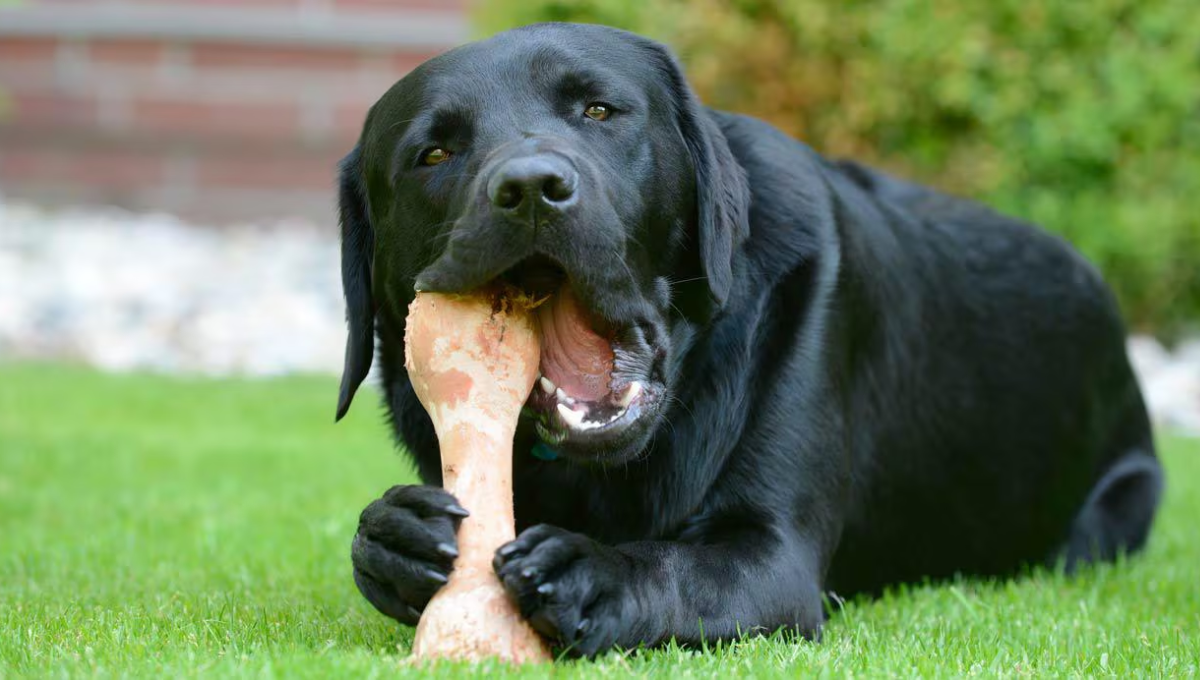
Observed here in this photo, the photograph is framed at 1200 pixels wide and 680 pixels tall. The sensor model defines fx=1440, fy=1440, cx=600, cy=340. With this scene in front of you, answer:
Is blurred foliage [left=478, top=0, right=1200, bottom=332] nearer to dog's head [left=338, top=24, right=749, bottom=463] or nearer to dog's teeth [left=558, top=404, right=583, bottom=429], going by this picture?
dog's head [left=338, top=24, right=749, bottom=463]

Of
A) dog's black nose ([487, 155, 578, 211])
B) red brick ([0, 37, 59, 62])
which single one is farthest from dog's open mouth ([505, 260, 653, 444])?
red brick ([0, 37, 59, 62])

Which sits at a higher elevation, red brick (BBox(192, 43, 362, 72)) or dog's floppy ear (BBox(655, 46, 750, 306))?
dog's floppy ear (BBox(655, 46, 750, 306))

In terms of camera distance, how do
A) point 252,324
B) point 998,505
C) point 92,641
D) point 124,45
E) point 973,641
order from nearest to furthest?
point 92,641 → point 973,641 → point 998,505 → point 252,324 → point 124,45

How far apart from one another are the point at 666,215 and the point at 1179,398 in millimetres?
6731

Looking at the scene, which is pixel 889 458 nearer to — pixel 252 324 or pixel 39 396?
pixel 39 396

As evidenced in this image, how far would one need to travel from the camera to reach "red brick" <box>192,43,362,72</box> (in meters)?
13.8

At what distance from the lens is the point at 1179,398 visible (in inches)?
350

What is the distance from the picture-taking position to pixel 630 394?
2.88 meters

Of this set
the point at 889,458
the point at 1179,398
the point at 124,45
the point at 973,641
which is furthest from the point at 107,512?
the point at 124,45

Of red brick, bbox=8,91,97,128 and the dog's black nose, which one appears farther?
red brick, bbox=8,91,97,128

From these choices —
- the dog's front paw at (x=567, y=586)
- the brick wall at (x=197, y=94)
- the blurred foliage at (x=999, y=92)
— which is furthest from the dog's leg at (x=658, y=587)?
the brick wall at (x=197, y=94)

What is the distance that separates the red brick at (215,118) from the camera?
1391cm

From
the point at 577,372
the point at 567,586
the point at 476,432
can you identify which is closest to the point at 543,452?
the point at 577,372

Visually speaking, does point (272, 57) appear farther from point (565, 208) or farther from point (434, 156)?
point (565, 208)
